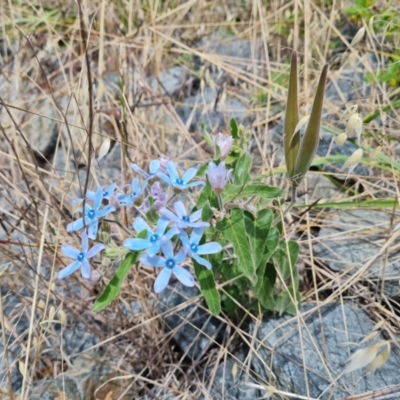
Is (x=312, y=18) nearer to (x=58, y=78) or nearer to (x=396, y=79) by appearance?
(x=396, y=79)

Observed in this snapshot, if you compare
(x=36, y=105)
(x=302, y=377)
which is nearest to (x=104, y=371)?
(x=302, y=377)

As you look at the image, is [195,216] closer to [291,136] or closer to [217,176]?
[217,176]

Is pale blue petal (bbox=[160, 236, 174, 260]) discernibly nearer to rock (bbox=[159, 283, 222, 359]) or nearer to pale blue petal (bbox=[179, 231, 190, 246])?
pale blue petal (bbox=[179, 231, 190, 246])

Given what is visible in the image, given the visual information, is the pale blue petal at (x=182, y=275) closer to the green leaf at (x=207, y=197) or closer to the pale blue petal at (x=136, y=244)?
the pale blue petal at (x=136, y=244)

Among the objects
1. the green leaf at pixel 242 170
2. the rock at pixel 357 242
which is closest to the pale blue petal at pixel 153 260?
the green leaf at pixel 242 170

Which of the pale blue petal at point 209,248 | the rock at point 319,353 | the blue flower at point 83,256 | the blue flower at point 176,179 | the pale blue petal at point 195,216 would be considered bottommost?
the rock at point 319,353

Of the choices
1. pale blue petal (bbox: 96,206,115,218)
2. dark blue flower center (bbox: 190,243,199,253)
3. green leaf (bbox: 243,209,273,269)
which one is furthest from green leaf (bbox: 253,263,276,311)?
pale blue petal (bbox: 96,206,115,218)
